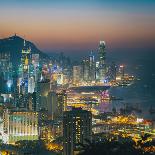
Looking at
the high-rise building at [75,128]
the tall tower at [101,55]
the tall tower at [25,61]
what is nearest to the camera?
the high-rise building at [75,128]

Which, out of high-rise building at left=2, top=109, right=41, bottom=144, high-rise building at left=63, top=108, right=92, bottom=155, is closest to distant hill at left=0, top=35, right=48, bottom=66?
high-rise building at left=2, top=109, right=41, bottom=144

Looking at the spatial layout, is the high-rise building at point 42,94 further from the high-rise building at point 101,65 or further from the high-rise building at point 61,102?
the high-rise building at point 101,65

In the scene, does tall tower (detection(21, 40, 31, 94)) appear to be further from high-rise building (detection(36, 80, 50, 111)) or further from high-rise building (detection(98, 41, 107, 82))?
high-rise building (detection(98, 41, 107, 82))

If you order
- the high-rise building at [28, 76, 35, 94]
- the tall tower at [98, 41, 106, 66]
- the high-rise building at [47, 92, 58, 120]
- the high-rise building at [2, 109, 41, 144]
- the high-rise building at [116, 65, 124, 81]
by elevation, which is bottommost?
the high-rise building at [2, 109, 41, 144]

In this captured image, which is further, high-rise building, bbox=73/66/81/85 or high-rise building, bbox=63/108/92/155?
high-rise building, bbox=73/66/81/85

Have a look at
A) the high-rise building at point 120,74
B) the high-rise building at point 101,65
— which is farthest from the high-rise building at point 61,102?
the high-rise building at point 120,74

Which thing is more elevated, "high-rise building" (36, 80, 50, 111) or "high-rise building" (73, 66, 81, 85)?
"high-rise building" (73, 66, 81, 85)

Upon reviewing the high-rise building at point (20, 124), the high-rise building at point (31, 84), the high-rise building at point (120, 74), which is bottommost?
the high-rise building at point (20, 124)

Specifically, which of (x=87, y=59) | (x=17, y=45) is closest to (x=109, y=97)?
(x=87, y=59)

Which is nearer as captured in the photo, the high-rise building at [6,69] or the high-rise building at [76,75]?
the high-rise building at [6,69]
